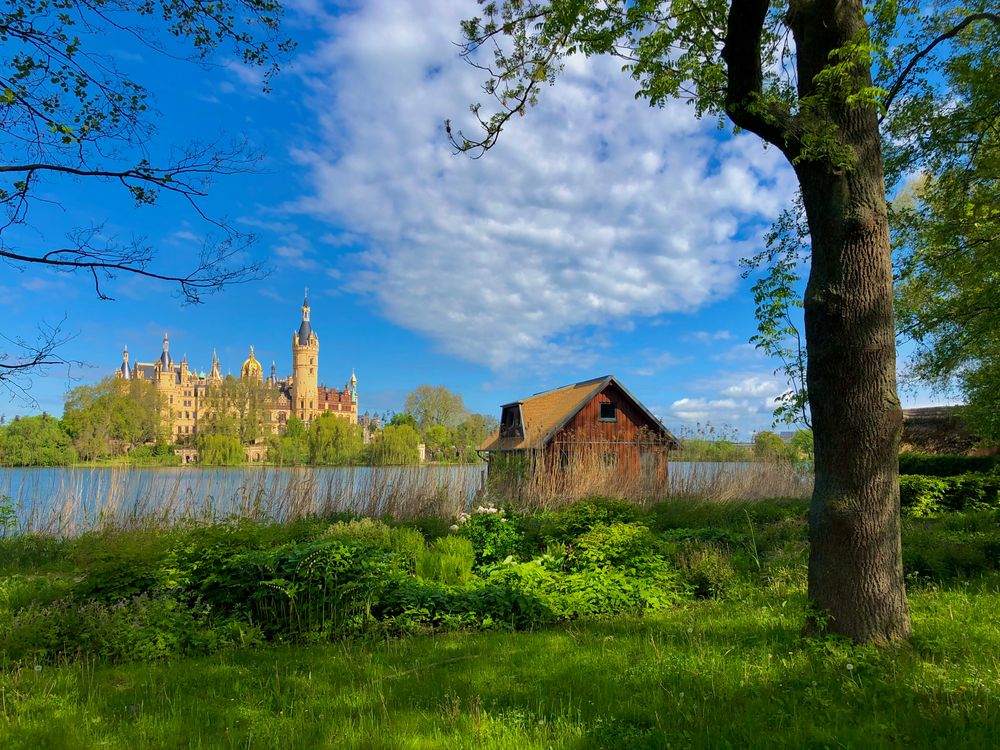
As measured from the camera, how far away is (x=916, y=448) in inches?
901

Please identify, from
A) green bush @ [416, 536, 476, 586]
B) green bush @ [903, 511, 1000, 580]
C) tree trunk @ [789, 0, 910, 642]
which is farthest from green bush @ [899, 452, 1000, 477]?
green bush @ [416, 536, 476, 586]

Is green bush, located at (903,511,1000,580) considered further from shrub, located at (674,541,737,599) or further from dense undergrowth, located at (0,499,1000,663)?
shrub, located at (674,541,737,599)

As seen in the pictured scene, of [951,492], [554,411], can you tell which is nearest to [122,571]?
[951,492]

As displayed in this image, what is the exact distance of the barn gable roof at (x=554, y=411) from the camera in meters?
25.8

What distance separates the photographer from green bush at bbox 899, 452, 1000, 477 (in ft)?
53.0

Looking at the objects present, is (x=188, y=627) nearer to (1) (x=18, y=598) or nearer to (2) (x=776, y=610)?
(1) (x=18, y=598)

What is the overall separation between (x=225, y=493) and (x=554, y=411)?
1898 cm

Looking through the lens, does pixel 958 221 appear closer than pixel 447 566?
No

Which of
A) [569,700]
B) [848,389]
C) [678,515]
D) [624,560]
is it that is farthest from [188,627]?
[678,515]

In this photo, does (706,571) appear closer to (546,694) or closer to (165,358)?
(546,694)

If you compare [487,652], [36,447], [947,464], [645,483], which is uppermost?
[36,447]

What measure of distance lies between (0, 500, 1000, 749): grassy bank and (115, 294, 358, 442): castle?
104169 mm

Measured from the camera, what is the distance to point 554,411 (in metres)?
29.5

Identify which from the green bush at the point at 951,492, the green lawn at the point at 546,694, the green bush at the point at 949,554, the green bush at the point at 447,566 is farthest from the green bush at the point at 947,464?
the green bush at the point at 447,566
